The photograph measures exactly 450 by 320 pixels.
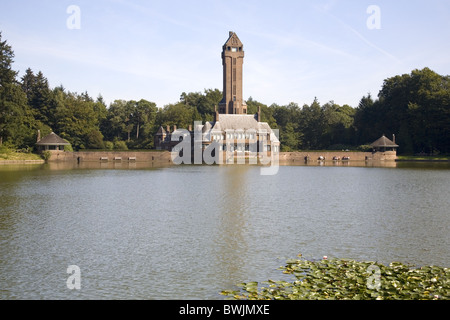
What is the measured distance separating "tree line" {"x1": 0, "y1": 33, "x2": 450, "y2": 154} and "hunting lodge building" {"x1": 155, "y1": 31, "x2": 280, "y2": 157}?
7526 mm

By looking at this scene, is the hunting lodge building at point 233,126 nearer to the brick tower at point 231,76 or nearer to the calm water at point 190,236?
the brick tower at point 231,76

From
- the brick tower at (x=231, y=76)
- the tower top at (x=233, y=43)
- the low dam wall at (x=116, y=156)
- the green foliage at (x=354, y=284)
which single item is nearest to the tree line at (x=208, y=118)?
the low dam wall at (x=116, y=156)

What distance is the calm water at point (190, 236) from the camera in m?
14.6

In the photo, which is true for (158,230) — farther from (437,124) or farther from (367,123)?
(367,123)

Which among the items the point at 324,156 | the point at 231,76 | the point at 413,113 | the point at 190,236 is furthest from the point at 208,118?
the point at 190,236

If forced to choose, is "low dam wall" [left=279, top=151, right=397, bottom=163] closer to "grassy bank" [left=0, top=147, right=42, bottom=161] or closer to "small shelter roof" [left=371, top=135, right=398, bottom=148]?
"small shelter roof" [left=371, top=135, right=398, bottom=148]

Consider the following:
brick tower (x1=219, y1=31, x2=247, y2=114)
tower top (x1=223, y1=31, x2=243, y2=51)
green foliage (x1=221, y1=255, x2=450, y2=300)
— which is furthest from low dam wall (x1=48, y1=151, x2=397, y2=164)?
green foliage (x1=221, y1=255, x2=450, y2=300)

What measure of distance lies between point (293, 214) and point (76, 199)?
16066 millimetres

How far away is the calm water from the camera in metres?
14.6

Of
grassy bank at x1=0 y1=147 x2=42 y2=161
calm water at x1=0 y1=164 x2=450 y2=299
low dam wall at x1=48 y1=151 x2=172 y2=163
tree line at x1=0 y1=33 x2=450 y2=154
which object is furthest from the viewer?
low dam wall at x1=48 y1=151 x2=172 y2=163

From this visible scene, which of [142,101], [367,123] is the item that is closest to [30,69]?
[142,101]

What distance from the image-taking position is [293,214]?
2647 cm

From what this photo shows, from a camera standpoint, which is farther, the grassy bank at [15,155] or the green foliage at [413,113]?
the green foliage at [413,113]

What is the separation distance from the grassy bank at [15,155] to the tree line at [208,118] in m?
2.99
